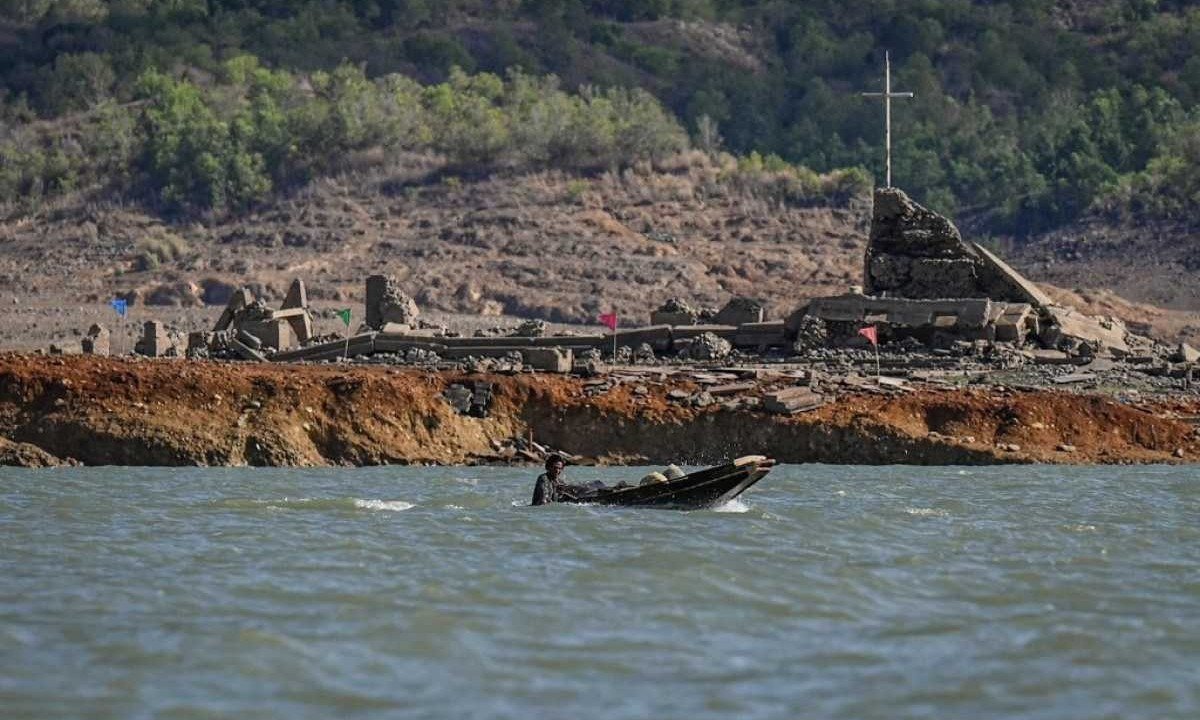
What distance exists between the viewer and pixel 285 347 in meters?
45.2

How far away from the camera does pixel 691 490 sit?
88.4 feet

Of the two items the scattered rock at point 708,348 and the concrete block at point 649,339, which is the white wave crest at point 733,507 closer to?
the scattered rock at point 708,348

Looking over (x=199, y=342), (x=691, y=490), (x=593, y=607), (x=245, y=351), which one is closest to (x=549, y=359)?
(x=245, y=351)

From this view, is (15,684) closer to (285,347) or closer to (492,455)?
(492,455)

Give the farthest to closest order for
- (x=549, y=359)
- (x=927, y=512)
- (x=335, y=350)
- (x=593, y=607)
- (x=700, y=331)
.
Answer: (x=700, y=331) → (x=335, y=350) → (x=549, y=359) → (x=927, y=512) → (x=593, y=607)

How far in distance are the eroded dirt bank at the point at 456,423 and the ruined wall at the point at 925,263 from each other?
835 centimetres

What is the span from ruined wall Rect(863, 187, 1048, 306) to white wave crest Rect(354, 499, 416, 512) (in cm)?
1863

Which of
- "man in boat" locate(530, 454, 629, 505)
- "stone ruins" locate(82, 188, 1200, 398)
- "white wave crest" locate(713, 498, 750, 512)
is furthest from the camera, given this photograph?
"stone ruins" locate(82, 188, 1200, 398)

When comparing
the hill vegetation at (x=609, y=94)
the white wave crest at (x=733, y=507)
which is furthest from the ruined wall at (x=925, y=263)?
the hill vegetation at (x=609, y=94)

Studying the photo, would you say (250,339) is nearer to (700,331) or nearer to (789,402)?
(700,331)

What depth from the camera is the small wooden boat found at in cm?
2669

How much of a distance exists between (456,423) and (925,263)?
13190 millimetres

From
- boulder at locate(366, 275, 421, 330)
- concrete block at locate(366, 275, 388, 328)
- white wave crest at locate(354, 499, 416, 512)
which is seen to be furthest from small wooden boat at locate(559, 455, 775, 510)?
concrete block at locate(366, 275, 388, 328)

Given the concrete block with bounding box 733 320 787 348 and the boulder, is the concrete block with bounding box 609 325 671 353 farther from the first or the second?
the boulder
